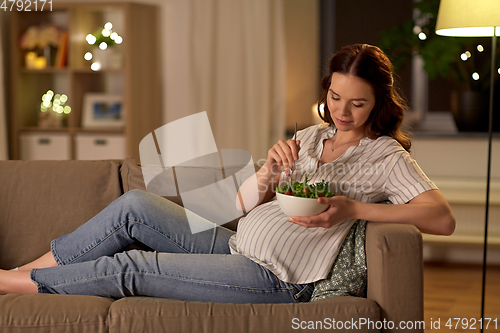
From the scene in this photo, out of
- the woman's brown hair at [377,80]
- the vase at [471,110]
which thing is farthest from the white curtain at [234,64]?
the woman's brown hair at [377,80]

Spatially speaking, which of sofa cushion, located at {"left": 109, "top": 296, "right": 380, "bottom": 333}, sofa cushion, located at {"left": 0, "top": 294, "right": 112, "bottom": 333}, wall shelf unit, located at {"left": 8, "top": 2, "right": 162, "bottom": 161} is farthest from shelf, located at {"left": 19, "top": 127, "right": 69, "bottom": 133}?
sofa cushion, located at {"left": 109, "top": 296, "right": 380, "bottom": 333}

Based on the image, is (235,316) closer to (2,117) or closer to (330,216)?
(330,216)

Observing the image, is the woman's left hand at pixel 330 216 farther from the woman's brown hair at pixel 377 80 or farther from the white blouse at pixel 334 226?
the woman's brown hair at pixel 377 80

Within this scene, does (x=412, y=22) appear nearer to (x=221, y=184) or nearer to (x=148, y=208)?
(x=221, y=184)

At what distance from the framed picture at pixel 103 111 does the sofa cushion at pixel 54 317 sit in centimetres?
244

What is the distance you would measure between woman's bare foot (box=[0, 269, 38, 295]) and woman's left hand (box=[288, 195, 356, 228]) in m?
0.79

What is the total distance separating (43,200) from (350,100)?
1.15 meters

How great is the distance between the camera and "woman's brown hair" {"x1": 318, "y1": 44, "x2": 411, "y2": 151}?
1313mm

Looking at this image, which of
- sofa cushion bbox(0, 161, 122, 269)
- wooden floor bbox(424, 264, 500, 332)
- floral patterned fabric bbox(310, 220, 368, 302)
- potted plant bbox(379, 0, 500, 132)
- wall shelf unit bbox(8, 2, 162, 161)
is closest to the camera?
floral patterned fabric bbox(310, 220, 368, 302)

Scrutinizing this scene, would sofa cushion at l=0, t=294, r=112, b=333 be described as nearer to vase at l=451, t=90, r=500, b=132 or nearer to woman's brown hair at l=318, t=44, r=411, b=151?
woman's brown hair at l=318, t=44, r=411, b=151

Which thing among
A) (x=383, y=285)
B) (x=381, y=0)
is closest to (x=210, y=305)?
(x=383, y=285)

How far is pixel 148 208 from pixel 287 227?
0.45 meters

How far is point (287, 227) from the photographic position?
132 cm

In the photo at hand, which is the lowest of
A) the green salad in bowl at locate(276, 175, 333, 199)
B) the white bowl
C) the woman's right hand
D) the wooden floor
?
the wooden floor
